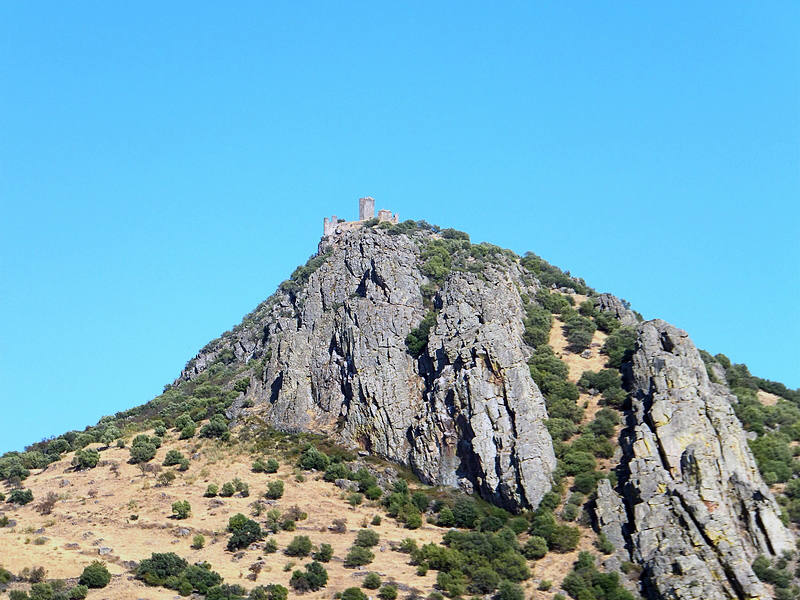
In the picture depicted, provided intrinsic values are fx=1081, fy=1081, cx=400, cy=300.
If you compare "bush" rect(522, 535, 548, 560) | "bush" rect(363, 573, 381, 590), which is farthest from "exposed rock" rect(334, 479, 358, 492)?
"bush" rect(522, 535, 548, 560)

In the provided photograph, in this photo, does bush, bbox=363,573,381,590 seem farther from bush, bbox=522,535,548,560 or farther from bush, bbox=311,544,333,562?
bush, bbox=522,535,548,560

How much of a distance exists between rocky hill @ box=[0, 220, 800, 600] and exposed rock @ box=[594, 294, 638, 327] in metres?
0.24

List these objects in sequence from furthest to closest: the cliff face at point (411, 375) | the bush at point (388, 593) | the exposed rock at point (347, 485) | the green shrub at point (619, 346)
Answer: the green shrub at point (619, 346)
the exposed rock at point (347, 485)
the cliff face at point (411, 375)
the bush at point (388, 593)

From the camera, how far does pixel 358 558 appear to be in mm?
81438

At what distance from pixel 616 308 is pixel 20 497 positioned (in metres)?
67.8

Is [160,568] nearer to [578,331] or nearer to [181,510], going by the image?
[181,510]

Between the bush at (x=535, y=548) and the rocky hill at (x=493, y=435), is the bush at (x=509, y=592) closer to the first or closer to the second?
the rocky hill at (x=493, y=435)

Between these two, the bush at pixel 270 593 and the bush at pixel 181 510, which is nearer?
the bush at pixel 270 593

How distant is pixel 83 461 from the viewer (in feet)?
328

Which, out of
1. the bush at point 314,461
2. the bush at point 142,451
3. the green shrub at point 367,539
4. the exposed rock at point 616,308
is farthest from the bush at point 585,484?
the bush at point 142,451

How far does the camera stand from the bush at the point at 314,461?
9725 centimetres

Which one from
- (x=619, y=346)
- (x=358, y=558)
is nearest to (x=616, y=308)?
(x=619, y=346)

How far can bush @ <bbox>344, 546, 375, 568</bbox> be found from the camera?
A: 266ft

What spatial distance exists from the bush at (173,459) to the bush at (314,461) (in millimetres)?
11064
